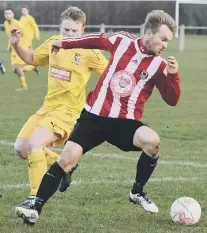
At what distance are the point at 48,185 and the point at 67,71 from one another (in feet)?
5.15

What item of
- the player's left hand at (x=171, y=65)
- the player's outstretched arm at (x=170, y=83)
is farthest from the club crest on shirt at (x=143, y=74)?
the player's left hand at (x=171, y=65)

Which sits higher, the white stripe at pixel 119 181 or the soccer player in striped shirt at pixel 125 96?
the soccer player in striped shirt at pixel 125 96

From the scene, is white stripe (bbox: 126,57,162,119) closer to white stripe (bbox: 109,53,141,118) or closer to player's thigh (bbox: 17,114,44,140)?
white stripe (bbox: 109,53,141,118)

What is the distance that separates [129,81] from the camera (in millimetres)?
5973

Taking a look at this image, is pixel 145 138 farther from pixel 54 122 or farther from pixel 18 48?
pixel 18 48

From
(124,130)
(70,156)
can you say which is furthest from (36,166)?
(124,130)

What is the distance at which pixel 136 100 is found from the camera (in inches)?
237

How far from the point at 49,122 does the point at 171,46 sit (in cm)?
3332

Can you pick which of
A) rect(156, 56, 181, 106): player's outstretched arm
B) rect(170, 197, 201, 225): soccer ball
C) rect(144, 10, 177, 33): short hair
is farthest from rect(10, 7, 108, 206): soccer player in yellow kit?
rect(170, 197, 201, 225): soccer ball

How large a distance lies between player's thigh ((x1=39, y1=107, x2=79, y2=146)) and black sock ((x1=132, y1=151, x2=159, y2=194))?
36.8 inches

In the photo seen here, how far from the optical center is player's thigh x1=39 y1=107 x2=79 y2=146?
6.65 m

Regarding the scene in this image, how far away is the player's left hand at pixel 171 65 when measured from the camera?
18.8ft

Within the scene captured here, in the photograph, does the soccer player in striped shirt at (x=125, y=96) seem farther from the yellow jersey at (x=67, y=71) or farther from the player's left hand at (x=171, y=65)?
the yellow jersey at (x=67, y=71)

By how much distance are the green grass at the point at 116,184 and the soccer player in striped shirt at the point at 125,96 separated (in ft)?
0.95
